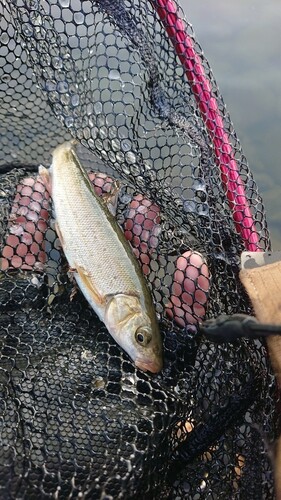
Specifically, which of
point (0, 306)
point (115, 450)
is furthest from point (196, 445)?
point (0, 306)

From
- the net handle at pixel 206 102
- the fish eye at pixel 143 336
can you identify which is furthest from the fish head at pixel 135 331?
the net handle at pixel 206 102

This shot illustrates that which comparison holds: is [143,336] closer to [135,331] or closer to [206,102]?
[135,331]

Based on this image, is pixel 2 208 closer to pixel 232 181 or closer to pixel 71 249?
pixel 71 249

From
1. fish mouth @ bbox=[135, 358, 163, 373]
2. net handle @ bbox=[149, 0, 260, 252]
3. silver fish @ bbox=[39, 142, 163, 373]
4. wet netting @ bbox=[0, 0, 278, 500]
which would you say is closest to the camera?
wet netting @ bbox=[0, 0, 278, 500]

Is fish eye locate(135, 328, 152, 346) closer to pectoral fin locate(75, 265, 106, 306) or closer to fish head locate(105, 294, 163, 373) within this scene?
fish head locate(105, 294, 163, 373)

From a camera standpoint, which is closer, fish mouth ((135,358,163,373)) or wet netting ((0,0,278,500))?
wet netting ((0,0,278,500))

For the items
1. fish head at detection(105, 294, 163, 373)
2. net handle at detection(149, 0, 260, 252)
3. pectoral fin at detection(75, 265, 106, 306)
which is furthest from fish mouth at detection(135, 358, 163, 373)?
net handle at detection(149, 0, 260, 252)

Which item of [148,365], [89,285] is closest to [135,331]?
[148,365]

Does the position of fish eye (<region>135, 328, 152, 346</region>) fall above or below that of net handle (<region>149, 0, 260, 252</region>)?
below
